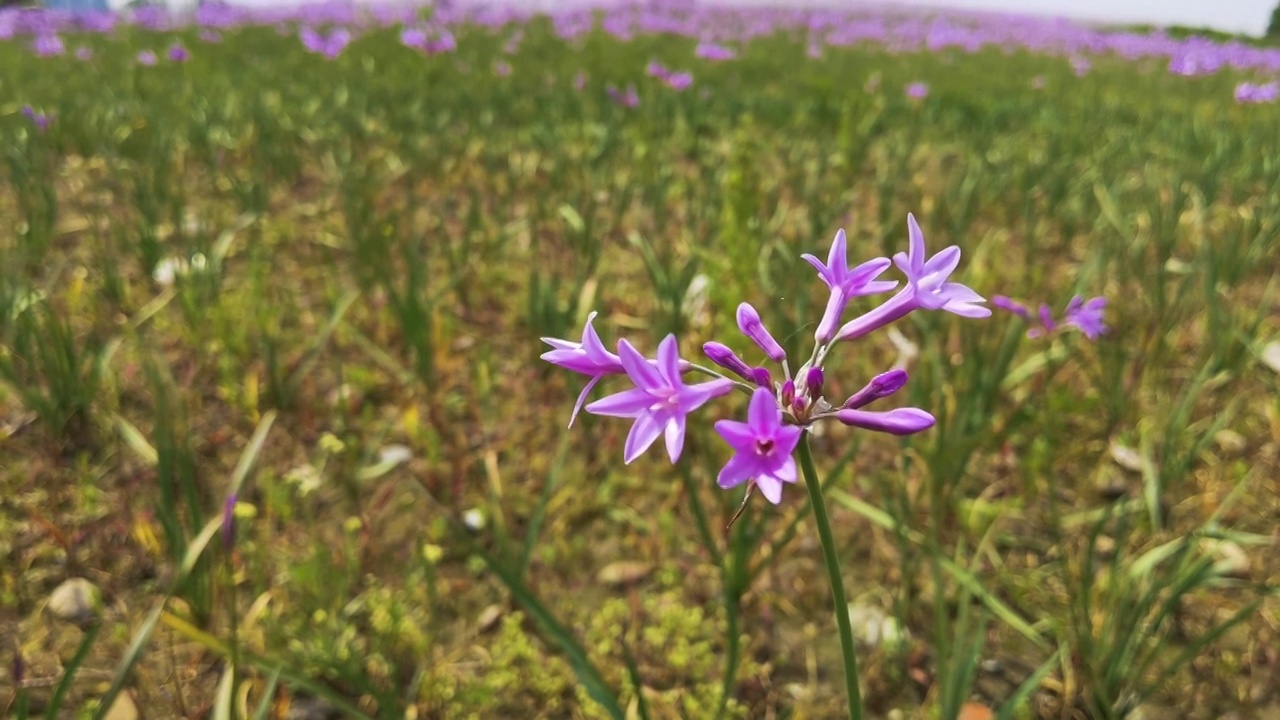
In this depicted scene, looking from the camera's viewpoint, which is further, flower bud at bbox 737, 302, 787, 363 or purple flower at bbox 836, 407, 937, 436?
flower bud at bbox 737, 302, 787, 363

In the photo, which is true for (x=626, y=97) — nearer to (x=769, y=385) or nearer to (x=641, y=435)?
(x=769, y=385)

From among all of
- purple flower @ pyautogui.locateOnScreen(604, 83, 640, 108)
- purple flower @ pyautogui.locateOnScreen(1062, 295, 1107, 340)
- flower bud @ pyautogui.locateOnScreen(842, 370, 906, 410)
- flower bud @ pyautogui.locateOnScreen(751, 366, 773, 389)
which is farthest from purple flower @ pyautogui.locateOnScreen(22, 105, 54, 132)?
purple flower @ pyautogui.locateOnScreen(1062, 295, 1107, 340)

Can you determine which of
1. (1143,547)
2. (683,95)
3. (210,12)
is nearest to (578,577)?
(1143,547)

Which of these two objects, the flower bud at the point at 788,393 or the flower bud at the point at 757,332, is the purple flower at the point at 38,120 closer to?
the flower bud at the point at 757,332

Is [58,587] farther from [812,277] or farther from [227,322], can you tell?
[812,277]

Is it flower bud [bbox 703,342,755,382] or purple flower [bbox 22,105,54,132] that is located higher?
flower bud [bbox 703,342,755,382]

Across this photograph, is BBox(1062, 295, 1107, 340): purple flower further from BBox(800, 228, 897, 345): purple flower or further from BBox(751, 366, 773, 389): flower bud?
BBox(751, 366, 773, 389): flower bud
